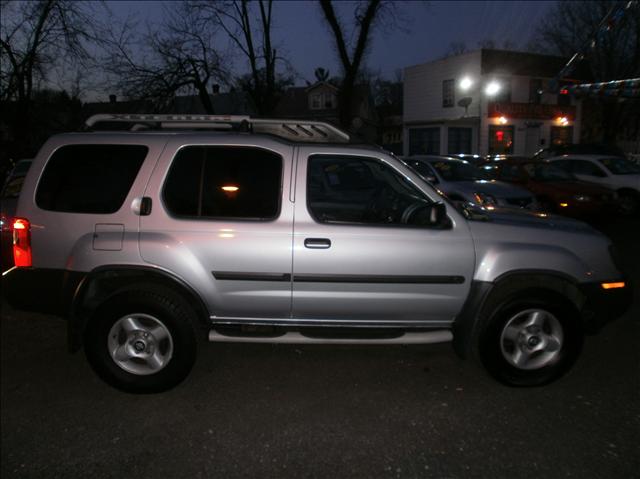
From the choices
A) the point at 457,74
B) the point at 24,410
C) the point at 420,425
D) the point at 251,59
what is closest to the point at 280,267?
the point at 420,425

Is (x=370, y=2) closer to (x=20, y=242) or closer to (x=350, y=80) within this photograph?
(x=350, y=80)

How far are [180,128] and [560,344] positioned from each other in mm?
3481

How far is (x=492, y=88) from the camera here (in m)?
29.2

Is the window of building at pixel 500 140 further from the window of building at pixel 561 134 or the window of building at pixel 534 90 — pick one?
the window of building at pixel 561 134

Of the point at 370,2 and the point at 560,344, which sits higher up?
the point at 370,2

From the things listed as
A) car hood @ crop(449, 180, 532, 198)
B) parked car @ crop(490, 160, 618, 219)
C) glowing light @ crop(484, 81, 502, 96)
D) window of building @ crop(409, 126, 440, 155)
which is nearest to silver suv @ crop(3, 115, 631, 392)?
car hood @ crop(449, 180, 532, 198)

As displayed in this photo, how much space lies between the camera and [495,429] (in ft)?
10.8

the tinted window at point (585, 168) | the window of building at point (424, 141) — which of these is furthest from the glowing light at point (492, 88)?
the tinted window at point (585, 168)

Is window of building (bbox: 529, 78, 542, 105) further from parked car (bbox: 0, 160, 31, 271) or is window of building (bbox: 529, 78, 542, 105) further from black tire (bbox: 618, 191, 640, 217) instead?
parked car (bbox: 0, 160, 31, 271)

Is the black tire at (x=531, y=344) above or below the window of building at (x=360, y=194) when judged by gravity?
below

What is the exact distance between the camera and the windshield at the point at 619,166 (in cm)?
1211

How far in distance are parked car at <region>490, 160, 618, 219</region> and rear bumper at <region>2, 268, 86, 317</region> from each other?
31.1 ft

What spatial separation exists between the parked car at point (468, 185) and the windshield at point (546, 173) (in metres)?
1.62

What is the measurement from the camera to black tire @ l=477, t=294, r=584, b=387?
12.3 ft
